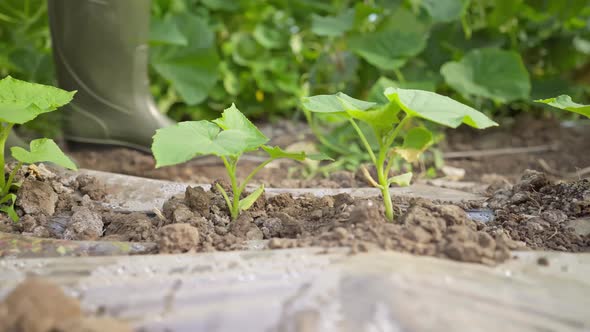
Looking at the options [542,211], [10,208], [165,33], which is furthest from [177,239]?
[165,33]

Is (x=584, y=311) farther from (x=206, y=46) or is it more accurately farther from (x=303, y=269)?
(x=206, y=46)

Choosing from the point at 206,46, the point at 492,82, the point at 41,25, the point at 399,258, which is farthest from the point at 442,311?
the point at 41,25

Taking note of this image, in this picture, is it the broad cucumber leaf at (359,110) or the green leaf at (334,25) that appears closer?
the broad cucumber leaf at (359,110)

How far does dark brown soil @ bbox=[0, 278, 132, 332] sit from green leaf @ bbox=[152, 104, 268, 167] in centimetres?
26

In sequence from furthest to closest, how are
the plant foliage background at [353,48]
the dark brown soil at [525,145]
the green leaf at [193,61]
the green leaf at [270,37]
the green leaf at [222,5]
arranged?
the green leaf at [270,37] < the green leaf at [222,5] < the green leaf at [193,61] < the plant foliage background at [353,48] < the dark brown soil at [525,145]

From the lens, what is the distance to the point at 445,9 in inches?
95.6

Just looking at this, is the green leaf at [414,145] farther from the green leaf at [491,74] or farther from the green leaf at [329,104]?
the green leaf at [491,74]

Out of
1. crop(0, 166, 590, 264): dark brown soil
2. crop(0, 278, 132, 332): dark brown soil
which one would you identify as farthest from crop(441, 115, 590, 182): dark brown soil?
crop(0, 278, 132, 332): dark brown soil

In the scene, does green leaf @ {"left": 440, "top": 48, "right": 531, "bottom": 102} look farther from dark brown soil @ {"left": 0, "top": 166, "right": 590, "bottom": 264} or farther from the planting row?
the planting row

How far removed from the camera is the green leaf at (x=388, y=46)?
2.37 metres

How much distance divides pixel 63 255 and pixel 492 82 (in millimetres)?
1803

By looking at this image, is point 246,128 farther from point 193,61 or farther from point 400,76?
point 193,61

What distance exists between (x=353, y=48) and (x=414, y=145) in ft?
4.20

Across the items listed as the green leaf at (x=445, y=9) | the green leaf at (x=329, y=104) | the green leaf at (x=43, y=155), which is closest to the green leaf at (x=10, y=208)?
the green leaf at (x=43, y=155)
